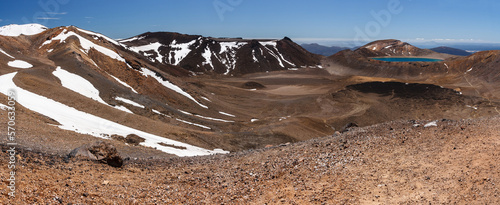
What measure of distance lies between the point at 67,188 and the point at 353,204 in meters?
8.68

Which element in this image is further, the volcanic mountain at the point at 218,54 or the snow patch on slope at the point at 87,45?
the volcanic mountain at the point at 218,54

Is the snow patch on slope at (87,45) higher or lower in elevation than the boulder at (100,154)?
higher

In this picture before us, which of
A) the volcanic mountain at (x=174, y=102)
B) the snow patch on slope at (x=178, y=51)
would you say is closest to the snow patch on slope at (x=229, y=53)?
the snow patch on slope at (x=178, y=51)

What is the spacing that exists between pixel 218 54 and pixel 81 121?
126m

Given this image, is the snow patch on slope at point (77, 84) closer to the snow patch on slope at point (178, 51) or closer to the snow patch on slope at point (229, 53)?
the snow patch on slope at point (229, 53)

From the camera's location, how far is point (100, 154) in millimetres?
12180

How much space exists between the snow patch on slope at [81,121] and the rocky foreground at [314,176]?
918 cm

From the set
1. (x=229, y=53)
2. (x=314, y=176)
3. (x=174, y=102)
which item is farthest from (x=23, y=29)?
(x=314, y=176)

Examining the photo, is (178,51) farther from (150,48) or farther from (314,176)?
(314,176)

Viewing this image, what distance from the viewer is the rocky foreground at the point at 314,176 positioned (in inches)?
339

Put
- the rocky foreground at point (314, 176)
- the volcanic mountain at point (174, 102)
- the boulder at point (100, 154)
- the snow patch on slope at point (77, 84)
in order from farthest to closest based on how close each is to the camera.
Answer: the snow patch on slope at point (77, 84)
the volcanic mountain at point (174, 102)
the boulder at point (100, 154)
the rocky foreground at point (314, 176)

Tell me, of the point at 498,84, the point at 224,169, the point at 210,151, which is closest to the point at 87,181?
the point at 224,169

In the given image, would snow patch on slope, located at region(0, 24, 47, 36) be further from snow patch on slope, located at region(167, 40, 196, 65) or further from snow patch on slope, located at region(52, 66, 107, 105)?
snow patch on slope, located at region(167, 40, 196, 65)

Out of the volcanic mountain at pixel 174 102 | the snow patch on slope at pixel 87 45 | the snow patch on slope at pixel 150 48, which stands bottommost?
the volcanic mountain at pixel 174 102
